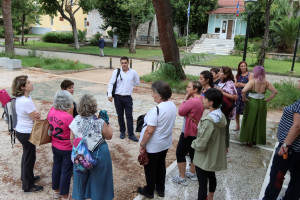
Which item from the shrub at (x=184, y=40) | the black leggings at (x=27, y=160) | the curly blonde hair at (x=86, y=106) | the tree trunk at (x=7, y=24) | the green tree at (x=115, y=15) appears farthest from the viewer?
the shrub at (x=184, y=40)

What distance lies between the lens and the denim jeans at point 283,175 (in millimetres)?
3090

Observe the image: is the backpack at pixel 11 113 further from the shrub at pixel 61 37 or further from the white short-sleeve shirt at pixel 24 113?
the shrub at pixel 61 37

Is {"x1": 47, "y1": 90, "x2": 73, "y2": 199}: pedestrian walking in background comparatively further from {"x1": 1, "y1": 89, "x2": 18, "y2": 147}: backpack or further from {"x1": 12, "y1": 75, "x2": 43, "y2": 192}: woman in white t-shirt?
{"x1": 1, "y1": 89, "x2": 18, "y2": 147}: backpack

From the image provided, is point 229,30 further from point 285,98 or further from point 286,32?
point 285,98

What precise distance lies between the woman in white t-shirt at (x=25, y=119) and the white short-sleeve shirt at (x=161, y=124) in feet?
5.05

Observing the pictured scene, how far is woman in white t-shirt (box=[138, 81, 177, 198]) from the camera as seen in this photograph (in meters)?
3.18

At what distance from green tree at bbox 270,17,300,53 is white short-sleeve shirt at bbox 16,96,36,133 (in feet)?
88.8

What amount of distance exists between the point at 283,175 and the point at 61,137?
9.20ft

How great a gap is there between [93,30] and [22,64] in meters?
26.1

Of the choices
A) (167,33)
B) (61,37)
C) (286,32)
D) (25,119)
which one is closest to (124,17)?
(61,37)

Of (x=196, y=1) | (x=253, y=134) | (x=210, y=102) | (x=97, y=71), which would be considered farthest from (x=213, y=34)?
(x=210, y=102)

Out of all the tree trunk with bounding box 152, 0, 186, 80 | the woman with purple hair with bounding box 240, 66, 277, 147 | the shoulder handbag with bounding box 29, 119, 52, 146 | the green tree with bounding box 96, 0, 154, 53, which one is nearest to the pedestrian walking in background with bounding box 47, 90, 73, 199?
the shoulder handbag with bounding box 29, 119, 52, 146

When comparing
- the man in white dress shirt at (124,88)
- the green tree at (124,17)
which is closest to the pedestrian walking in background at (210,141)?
the man in white dress shirt at (124,88)

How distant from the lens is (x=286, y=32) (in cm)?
2516
